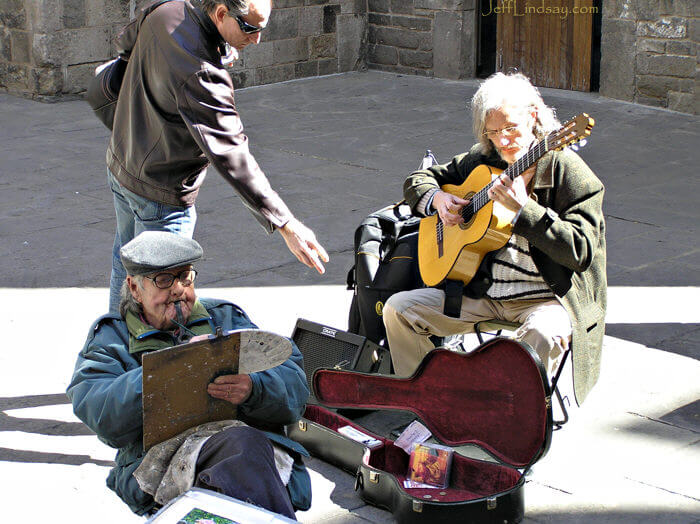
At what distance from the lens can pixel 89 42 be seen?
10070 mm

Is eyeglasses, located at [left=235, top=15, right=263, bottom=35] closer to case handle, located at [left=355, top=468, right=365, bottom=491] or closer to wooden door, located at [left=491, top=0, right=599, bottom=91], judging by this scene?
case handle, located at [left=355, top=468, right=365, bottom=491]

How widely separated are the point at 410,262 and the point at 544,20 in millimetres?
6841

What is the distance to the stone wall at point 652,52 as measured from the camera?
29.3 feet

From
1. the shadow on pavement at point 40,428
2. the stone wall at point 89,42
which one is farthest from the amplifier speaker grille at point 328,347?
the stone wall at point 89,42

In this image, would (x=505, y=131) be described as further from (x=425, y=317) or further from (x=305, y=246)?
(x=305, y=246)

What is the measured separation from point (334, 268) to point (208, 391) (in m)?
3.08

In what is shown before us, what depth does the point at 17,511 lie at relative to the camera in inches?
128

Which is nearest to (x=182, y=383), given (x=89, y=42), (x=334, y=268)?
(x=334, y=268)

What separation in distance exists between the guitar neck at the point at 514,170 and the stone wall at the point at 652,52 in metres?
5.97

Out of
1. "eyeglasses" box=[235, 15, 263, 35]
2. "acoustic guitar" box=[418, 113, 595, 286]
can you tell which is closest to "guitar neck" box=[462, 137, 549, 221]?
"acoustic guitar" box=[418, 113, 595, 286]

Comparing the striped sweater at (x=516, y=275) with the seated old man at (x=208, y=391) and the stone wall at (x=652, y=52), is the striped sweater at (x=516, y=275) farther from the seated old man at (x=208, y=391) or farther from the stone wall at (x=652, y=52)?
the stone wall at (x=652, y=52)

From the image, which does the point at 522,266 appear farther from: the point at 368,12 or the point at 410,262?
the point at 368,12

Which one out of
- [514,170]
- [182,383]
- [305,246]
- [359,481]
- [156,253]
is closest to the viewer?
[182,383]

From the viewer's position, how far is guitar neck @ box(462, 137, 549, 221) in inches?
131
